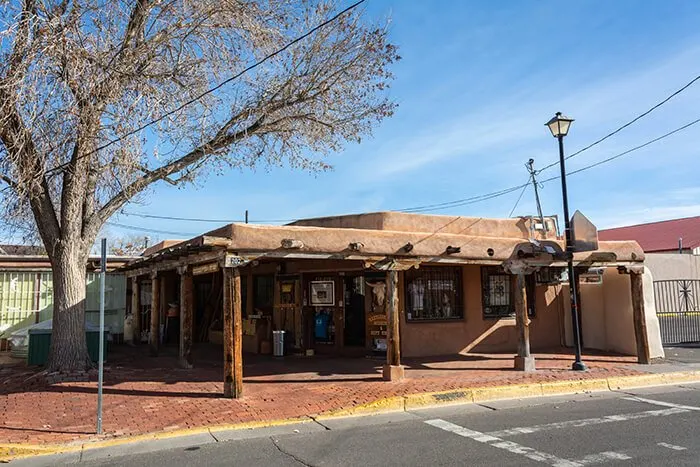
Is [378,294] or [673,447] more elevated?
[378,294]

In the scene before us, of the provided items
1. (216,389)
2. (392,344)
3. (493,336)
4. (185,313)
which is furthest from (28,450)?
(493,336)

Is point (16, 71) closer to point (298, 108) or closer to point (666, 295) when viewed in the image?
point (298, 108)

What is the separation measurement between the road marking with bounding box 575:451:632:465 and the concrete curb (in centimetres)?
335

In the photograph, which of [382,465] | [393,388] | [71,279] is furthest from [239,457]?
[71,279]

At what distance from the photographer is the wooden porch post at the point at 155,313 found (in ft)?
49.5

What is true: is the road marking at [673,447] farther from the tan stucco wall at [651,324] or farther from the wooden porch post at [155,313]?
the wooden porch post at [155,313]

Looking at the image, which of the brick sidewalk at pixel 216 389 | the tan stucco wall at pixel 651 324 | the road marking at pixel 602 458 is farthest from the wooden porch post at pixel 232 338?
the tan stucco wall at pixel 651 324

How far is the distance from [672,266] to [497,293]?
8.96m

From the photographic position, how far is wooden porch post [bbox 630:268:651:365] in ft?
41.7

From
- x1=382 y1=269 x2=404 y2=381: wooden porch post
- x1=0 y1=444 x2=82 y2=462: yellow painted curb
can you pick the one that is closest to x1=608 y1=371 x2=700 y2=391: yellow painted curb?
x1=382 y1=269 x2=404 y2=381: wooden porch post

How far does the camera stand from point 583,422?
786cm

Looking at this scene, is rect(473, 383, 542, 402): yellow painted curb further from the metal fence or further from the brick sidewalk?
the metal fence

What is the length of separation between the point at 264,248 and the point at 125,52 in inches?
186

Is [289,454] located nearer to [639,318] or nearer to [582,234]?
[582,234]
